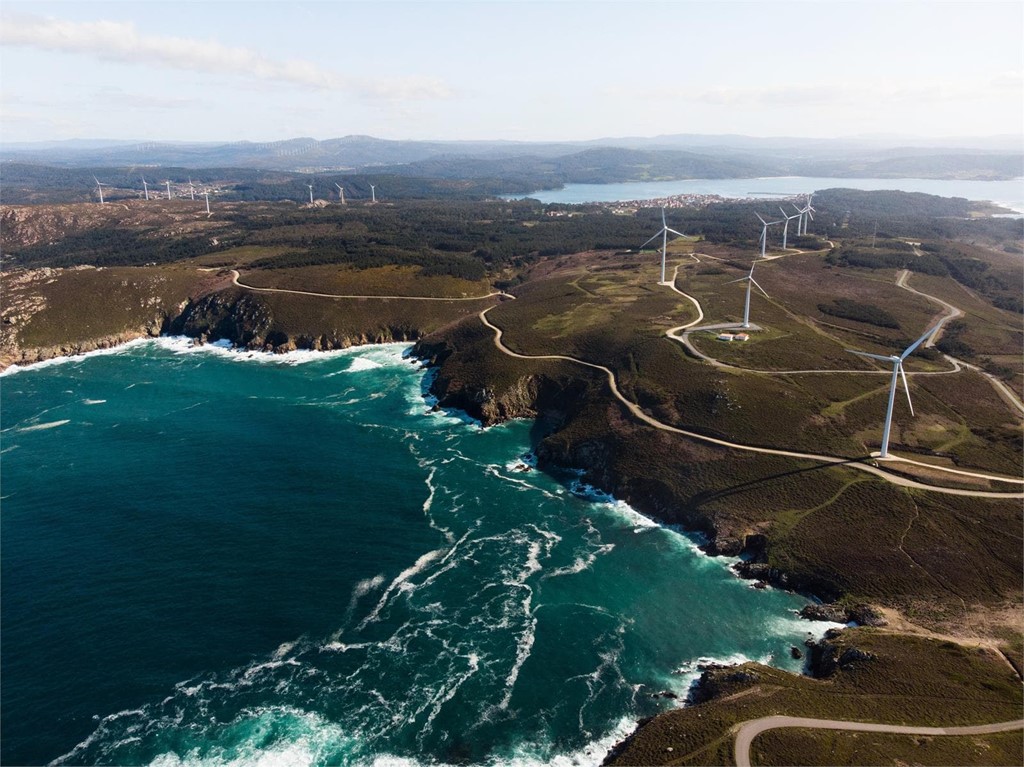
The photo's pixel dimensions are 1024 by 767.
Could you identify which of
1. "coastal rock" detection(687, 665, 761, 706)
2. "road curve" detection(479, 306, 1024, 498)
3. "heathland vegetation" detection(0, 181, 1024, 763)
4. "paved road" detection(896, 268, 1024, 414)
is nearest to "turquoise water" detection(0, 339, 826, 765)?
"coastal rock" detection(687, 665, 761, 706)

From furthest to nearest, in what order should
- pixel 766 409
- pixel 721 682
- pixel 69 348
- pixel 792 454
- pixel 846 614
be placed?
pixel 69 348 < pixel 766 409 < pixel 792 454 < pixel 846 614 < pixel 721 682

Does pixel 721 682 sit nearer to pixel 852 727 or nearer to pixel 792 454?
pixel 852 727

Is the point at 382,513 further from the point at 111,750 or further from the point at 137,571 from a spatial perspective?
the point at 111,750

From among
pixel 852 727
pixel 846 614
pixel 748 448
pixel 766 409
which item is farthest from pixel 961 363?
pixel 852 727

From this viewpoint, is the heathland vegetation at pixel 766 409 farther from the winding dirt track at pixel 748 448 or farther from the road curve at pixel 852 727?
the road curve at pixel 852 727

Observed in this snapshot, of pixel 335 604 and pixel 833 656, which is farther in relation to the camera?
pixel 335 604

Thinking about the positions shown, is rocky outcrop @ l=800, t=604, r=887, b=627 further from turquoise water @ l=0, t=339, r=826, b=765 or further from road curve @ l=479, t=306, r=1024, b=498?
road curve @ l=479, t=306, r=1024, b=498
